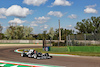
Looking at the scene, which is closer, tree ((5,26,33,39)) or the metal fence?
the metal fence

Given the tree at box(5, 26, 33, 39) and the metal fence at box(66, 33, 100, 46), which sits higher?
the tree at box(5, 26, 33, 39)

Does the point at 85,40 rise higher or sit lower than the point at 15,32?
lower

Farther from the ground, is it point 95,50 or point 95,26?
point 95,26

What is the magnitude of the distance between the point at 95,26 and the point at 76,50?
211ft

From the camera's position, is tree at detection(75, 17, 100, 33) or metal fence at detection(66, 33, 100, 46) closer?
metal fence at detection(66, 33, 100, 46)

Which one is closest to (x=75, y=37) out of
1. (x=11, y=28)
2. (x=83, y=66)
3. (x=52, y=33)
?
(x=83, y=66)

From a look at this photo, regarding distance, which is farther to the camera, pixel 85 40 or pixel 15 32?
pixel 15 32

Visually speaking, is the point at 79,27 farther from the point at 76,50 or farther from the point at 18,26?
the point at 76,50

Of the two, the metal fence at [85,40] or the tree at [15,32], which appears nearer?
the metal fence at [85,40]

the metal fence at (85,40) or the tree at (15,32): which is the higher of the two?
the tree at (15,32)

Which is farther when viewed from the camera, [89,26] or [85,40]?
[89,26]

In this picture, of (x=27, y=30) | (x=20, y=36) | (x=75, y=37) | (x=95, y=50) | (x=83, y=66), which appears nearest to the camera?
(x=83, y=66)

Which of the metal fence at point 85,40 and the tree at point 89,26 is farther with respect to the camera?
the tree at point 89,26

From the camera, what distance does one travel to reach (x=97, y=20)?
267ft
